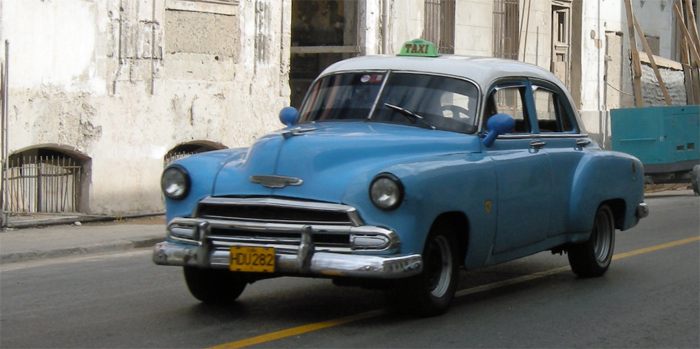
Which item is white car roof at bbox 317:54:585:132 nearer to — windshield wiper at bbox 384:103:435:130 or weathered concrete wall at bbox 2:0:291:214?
windshield wiper at bbox 384:103:435:130

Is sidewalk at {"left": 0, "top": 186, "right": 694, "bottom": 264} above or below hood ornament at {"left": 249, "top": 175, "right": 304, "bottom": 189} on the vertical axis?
below

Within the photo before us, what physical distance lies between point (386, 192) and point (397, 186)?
0.25ft

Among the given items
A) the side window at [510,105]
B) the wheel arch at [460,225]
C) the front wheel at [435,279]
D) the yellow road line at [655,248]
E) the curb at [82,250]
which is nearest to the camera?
the front wheel at [435,279]

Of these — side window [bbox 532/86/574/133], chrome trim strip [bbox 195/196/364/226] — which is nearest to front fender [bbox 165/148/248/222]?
chrome trim strip [bbox 195/196/364/226]

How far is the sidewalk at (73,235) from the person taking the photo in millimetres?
11258

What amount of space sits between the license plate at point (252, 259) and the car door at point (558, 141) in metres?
2.73

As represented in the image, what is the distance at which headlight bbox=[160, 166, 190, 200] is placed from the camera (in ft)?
22.4

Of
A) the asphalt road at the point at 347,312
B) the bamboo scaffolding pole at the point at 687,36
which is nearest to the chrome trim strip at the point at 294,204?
the asphalt road at the point at 347,312

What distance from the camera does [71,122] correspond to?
589 inches

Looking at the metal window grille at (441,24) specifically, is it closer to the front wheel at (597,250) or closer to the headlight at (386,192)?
the front wheel at (597,250)

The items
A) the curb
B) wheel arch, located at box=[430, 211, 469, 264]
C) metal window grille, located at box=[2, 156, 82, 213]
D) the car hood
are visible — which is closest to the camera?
the car hood

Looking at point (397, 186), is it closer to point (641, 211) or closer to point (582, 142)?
point (582, 142)

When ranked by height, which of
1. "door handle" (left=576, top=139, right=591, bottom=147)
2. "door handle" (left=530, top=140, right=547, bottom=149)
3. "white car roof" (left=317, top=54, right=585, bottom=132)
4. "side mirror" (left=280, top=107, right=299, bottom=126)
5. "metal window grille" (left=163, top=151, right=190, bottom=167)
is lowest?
"metal window grille" (left=163, top=151, right=190, bottom=167)

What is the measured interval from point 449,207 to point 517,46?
1817cm
